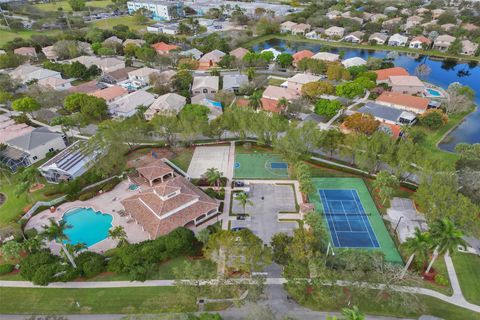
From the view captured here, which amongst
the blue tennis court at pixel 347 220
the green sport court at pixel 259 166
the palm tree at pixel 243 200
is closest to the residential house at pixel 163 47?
the green sport court at pixel 259 166

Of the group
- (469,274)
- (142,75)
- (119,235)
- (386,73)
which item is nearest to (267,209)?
(119,235)

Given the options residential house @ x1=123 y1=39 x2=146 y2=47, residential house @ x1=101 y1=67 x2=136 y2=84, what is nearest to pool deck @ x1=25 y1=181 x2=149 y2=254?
residential house @ x1=101 y1=67 x2=136 y2=84

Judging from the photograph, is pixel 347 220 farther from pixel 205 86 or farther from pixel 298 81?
pixel 205 86

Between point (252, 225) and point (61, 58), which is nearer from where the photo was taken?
point (252, 225)

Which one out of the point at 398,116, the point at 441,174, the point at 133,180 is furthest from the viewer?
the point at 398,116

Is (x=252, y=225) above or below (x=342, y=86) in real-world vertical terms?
below

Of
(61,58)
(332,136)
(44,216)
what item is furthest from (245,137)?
(61,58)

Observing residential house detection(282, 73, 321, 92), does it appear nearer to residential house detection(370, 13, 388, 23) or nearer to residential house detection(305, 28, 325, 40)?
residential house detection(305, 28, 325, 40)

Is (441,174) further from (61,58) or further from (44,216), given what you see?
(61,58)
